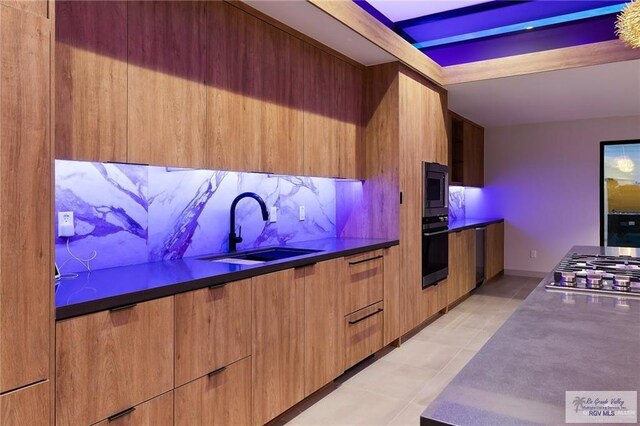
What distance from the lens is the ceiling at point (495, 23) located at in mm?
3584

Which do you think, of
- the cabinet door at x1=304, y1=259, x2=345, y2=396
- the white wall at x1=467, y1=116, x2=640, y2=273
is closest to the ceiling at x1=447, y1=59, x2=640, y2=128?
the white wall at x1=467, y1=116, x2=640, y2=273

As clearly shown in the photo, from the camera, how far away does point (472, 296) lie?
5371 millimetres

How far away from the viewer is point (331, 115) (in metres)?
3.23

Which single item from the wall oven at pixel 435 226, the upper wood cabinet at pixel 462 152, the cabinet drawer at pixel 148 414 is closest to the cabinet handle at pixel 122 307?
the cabinet drawer at pixel 148 414

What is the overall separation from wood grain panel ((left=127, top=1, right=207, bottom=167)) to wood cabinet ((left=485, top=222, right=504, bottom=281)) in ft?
15.9

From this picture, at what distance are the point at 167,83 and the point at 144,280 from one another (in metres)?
0.94

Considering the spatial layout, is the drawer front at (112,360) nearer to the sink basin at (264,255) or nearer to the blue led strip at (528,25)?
the sink basin at (264,255)

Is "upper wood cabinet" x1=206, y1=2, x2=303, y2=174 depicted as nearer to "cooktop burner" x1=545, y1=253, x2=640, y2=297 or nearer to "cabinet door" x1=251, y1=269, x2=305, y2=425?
"cabinet door" x1=251, y1=269, x2=305, y2=425

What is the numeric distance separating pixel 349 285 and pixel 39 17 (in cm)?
218

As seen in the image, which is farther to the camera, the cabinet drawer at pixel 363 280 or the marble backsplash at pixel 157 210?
the cabinet drawer at pixel 363 280

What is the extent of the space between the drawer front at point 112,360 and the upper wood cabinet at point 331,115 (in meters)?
1.63

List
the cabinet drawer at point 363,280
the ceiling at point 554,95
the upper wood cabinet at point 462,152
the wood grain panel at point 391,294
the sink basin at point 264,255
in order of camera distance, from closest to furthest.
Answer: the sink basin at point 264,255, the cabinet drawer at point 363,280, the wood grain panel at point 391,294, the ceiling at point 554,95, the upper wood cabinet at point 462,152

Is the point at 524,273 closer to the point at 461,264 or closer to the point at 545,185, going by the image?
the point at 545,185

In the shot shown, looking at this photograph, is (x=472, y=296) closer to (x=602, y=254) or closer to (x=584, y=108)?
(x=584, y=108)
